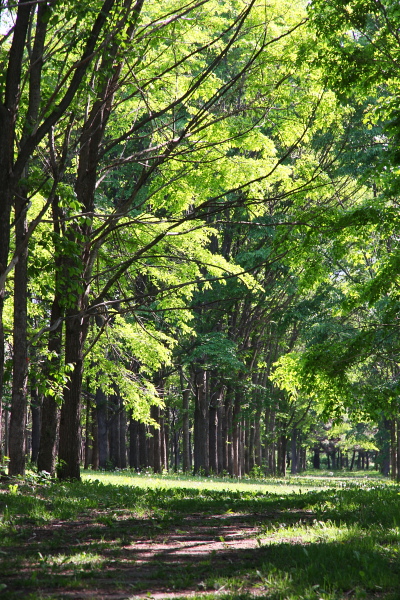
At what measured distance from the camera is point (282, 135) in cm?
1193

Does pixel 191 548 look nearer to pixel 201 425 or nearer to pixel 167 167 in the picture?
pixel 167 167

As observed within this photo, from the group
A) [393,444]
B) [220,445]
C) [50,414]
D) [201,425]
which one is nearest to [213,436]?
[220,445]

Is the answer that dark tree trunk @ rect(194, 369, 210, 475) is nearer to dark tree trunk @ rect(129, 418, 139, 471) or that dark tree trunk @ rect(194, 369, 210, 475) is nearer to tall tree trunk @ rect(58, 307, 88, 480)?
dark tree trunk @ rect(129, 418, 139, 471)

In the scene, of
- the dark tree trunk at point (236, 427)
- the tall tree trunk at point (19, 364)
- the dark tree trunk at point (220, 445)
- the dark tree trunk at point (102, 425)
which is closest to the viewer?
the tall tree trunk at point (19, 364)

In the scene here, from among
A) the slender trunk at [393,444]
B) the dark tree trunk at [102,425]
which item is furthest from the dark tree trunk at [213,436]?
the slender trunk at [393,444]

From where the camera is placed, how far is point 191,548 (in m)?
5.77

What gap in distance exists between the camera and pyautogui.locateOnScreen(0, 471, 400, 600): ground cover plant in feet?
13.9

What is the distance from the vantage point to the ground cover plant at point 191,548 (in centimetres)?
425

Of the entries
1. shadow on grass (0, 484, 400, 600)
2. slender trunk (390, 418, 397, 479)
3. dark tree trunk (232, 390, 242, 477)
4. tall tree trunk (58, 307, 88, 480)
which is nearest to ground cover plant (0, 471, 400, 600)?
shadow on grass (0, 484, 400, 600)

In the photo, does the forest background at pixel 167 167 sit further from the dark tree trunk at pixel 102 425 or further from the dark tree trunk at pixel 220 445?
the dark tree trunk at pixel 220 445

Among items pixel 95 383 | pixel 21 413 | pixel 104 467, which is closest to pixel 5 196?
pixel 21 413

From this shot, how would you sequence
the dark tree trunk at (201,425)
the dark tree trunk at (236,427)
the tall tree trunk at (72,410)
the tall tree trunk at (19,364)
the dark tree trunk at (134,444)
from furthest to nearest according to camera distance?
1. the dark tree trunk at (134,444)
2. the dark tree trunk at (236,427)
3. the dark tree trunk at (201,425)
4. the tall tree trunk at (72,410)
5. the tall tree trunk at (19,364)

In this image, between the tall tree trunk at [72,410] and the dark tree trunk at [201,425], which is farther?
the dark tree trunk at [201,425]

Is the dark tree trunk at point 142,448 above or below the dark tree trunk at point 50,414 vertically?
below
